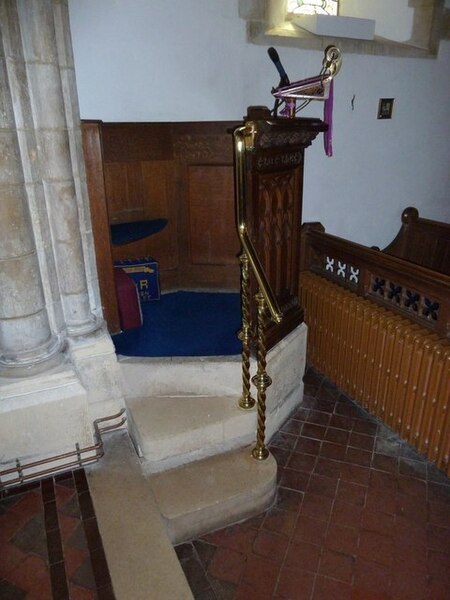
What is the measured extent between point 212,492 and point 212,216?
2.27 meters

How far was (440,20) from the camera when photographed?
12.5 ft

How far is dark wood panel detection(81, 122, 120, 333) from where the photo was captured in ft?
8.41

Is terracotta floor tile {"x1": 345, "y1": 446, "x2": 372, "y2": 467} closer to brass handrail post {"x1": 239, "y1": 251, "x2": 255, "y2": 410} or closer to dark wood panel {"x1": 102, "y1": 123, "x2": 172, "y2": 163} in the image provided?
brass handrail post {"x1": 239, "y1": 251, "x2": 255, "y2": 410}

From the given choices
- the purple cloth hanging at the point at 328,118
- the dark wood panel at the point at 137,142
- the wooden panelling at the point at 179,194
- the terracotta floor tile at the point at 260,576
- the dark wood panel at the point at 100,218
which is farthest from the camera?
the wooden panelling at the point at 179,194

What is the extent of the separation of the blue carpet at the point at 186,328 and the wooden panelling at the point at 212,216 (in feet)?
1.20

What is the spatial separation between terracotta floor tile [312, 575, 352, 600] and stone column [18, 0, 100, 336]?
177 centimetres

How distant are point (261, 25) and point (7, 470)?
327 cm

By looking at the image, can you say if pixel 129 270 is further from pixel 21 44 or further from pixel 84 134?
pixel 21 44

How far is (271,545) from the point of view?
2.36m

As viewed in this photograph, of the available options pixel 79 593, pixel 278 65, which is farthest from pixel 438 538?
pixel 278 65

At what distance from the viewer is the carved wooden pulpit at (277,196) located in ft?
7.95

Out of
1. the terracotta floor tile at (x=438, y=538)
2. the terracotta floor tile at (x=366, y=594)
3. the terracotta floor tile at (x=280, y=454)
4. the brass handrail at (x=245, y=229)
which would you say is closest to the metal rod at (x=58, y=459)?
the terracotta floor tile at (x=280, y=454)

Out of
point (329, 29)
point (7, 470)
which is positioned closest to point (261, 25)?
point (329, 29)

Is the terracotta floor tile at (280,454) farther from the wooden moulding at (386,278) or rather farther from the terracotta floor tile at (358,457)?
the wooden moulding at (386,278)
